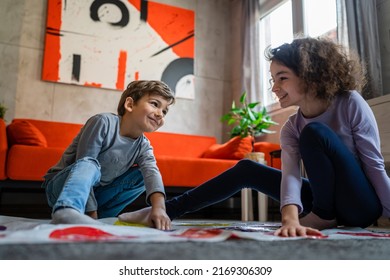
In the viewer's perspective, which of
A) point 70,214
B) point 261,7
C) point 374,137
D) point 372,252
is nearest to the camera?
point 372,252

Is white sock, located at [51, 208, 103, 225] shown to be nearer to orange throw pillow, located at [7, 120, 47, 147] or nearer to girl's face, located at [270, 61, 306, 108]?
girl's face, located at [270, 61, 306, 108]

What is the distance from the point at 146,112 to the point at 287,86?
553 mm

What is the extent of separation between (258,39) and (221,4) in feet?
2.64

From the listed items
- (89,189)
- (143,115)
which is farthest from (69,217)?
(143,115)

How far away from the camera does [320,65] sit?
115 centimetres

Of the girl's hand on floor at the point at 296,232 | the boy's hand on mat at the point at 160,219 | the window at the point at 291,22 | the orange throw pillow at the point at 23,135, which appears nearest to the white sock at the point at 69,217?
the boy's hand on mat at the point at 160,219

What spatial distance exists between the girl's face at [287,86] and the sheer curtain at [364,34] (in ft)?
4.53

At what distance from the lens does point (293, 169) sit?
1.12m

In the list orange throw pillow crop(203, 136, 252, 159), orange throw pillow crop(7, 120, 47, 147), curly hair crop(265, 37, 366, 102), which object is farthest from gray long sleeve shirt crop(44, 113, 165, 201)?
orange throw pillow crop(203, 136, 252, 159)

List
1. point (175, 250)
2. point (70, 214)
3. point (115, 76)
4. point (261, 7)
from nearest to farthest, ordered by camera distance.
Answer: point (175, 250)
point (70, 214)
point (115, 76)
point (261, 7)

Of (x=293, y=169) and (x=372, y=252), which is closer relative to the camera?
(x=372, y=252)

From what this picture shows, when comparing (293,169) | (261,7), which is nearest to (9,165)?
(293,169)

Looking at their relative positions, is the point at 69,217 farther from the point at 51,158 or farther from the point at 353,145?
the point at 51,158
